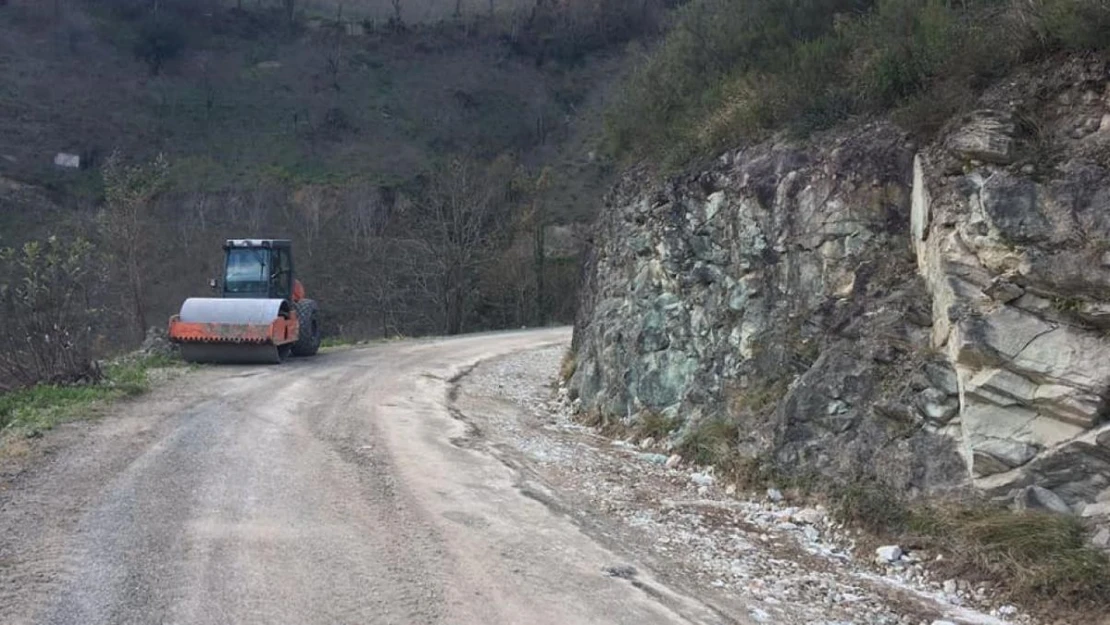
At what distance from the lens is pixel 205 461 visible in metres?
9.22

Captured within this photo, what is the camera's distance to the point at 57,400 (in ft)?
41.7

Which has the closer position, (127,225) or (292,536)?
(292,536)

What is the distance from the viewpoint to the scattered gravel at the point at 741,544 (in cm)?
592

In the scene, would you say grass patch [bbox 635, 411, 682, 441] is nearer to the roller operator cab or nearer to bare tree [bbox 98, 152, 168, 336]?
the roller operator cab

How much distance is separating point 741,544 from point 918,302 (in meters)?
2.75

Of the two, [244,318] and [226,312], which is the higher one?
[226,312]

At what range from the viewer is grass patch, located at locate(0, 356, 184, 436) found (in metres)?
11.2

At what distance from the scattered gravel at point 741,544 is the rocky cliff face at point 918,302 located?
0.66m

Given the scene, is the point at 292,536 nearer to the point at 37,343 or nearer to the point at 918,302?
the point at 918,302

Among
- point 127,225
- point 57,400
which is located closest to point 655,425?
point 57,400

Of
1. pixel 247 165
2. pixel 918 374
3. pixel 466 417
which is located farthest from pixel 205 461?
pixel 247 165

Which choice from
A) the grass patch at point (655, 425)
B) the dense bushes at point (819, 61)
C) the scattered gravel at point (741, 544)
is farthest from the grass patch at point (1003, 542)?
the dense bushes at point (819, 61)

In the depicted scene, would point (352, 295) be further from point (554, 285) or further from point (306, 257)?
point (554, 285)

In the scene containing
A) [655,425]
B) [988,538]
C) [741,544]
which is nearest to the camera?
[988,538]
